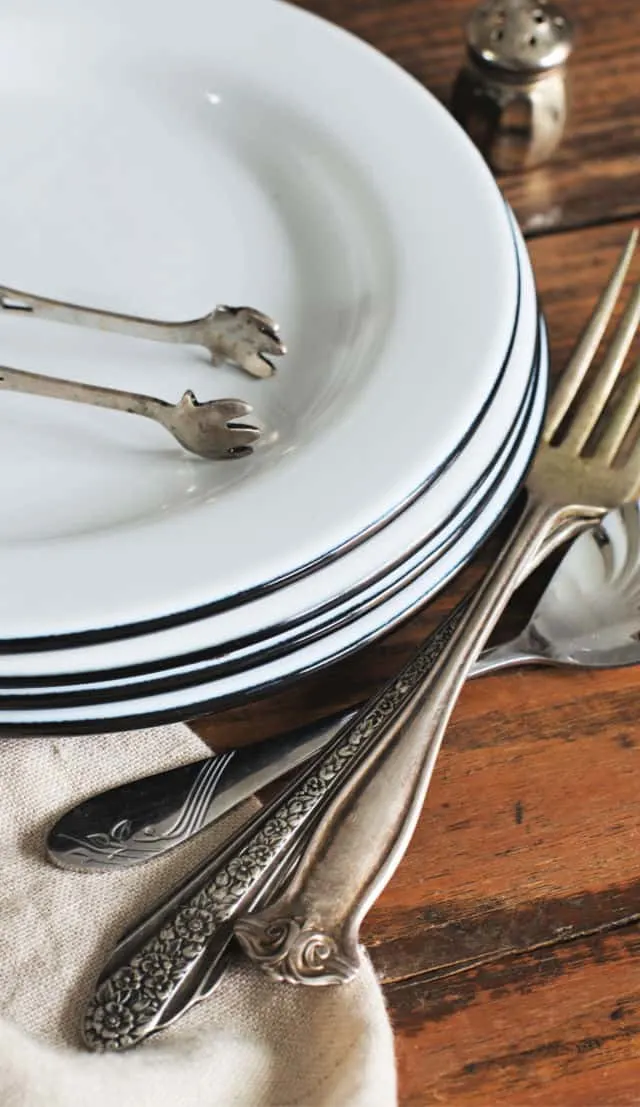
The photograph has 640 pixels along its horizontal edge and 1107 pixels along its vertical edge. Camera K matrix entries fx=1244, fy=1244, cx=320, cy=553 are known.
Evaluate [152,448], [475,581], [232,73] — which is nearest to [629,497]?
[475,581]

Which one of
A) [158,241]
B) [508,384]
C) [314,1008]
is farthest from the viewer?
[158,241]

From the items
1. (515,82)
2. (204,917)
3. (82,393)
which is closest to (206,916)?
(204,917)

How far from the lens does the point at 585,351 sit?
1.93 ft

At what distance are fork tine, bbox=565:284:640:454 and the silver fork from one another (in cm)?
11

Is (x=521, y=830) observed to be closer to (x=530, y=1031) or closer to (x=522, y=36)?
(x=530, y=1031)

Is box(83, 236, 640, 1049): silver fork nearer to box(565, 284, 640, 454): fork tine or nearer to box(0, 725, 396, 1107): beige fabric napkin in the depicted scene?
box(0, 725, 396, 1107): beige fabric napkin

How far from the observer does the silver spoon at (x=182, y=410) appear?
19.8 inches

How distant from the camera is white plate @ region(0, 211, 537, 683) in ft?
1.34

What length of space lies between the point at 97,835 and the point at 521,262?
300 millimetres

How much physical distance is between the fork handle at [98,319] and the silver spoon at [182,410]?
45 millimetres

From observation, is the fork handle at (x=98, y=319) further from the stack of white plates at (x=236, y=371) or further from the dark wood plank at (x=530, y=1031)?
the dark wood plank at (x=530, y=1031)

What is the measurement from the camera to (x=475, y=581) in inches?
20.4

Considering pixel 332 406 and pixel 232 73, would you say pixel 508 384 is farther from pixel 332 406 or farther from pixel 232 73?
pixel 232 73

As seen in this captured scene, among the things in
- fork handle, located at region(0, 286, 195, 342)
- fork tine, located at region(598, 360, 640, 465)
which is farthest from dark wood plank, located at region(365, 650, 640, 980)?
fork handle, located at region(0, 286, 195, 342)
